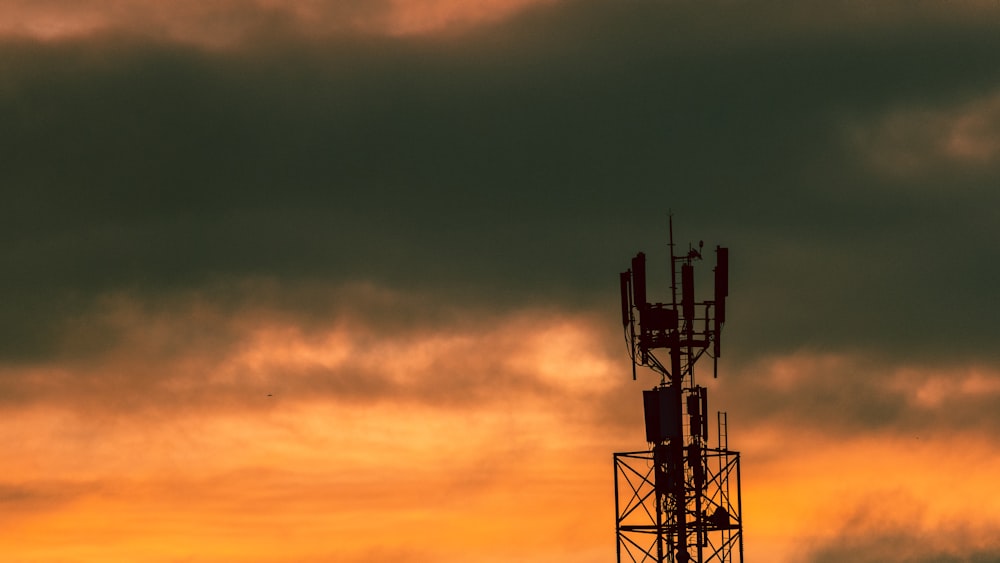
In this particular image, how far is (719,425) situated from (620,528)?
745cm

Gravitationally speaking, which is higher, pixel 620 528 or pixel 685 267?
pixel 685 267

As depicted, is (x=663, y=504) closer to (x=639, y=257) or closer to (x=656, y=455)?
(x=656, y=455)

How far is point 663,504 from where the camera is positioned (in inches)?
6663

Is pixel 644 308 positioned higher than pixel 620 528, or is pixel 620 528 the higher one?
pixel 644 308

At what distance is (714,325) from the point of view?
17000cm

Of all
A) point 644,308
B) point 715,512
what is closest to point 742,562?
point 715,512

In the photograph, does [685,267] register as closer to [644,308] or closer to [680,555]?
[644,308]

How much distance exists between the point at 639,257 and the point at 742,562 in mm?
16621

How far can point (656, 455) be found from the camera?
169 meters

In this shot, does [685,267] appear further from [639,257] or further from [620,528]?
[620,528]

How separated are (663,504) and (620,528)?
8.56 feet

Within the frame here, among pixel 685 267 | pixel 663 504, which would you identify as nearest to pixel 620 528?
pixel 663 504

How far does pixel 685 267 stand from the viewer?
17000cm

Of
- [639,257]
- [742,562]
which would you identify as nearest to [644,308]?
[639,257]
